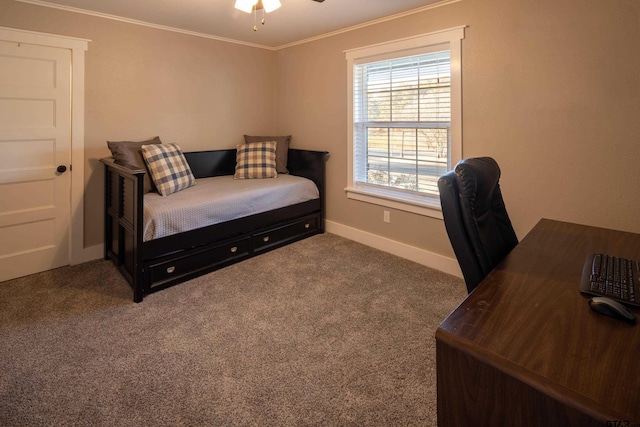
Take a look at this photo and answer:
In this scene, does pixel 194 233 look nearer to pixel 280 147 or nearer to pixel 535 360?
pixel 280 147

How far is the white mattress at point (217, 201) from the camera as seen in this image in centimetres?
270

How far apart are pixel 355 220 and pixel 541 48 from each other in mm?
2249

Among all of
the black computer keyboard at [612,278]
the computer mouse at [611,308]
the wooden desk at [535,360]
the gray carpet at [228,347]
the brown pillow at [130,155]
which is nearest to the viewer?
the wooden desk at [535,360]

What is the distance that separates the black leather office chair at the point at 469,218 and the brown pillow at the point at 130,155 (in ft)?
9.08

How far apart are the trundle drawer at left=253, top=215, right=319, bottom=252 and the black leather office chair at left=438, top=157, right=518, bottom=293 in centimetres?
248

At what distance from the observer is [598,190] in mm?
2252

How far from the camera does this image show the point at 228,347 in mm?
2051

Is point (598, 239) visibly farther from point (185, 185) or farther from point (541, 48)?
point (185, 185)

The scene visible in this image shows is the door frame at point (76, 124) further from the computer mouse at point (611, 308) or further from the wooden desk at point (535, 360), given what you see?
the computer mouse at point (611, 308)

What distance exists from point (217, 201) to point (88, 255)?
1457mm

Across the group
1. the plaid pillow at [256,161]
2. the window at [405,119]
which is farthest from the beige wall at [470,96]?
the plaid pillow at [256,161]

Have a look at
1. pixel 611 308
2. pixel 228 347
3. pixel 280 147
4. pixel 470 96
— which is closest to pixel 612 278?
pixel 611 308

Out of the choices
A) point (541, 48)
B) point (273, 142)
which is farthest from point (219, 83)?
point (541, 48)

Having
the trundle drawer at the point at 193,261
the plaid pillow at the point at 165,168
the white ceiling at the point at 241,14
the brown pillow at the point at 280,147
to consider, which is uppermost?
the white ceiling at the point at 241,14
